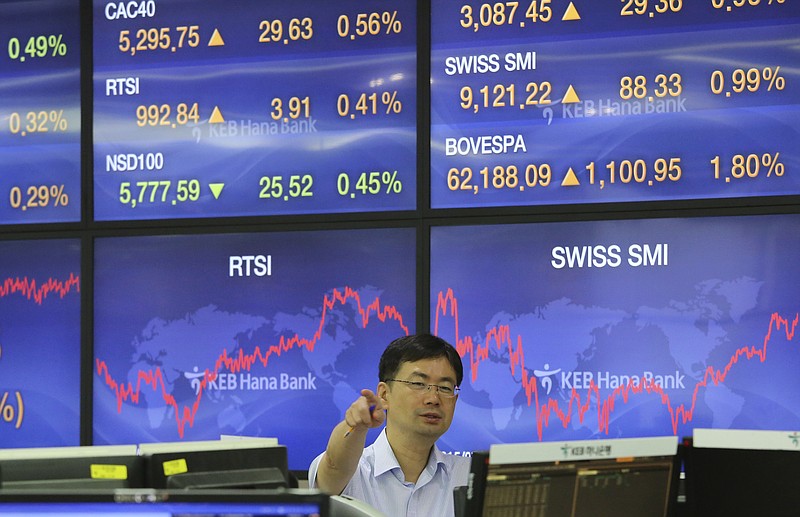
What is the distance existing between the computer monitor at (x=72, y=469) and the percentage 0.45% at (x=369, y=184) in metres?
1.88

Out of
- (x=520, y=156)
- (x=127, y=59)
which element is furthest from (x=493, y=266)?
(x=127, y=59)

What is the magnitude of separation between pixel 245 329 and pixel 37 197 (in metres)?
0.94

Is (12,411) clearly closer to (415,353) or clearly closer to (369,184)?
(369,184)

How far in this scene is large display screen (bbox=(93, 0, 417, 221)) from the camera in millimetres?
3697

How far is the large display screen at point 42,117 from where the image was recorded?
3938 mm

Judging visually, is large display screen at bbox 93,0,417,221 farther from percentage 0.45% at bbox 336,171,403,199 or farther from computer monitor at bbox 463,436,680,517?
computer monitor at bbox 463,436,680,517

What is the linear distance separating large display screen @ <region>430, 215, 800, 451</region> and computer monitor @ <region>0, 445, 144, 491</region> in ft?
5.83

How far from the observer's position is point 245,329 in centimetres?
375

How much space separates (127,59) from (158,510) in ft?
A: 8.96

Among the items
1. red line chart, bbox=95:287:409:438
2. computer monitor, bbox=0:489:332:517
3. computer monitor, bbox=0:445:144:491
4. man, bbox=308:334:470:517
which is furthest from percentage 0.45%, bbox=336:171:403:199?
computer monitor, bbox=0:489:332:517

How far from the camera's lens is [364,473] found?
9.20 feet

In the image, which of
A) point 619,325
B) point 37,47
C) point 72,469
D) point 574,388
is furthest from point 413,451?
point 37,47

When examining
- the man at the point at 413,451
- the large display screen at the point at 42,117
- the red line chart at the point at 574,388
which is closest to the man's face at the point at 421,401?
the man at the point at 413,451

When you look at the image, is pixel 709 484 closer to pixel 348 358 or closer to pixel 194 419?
pixel 348 358
